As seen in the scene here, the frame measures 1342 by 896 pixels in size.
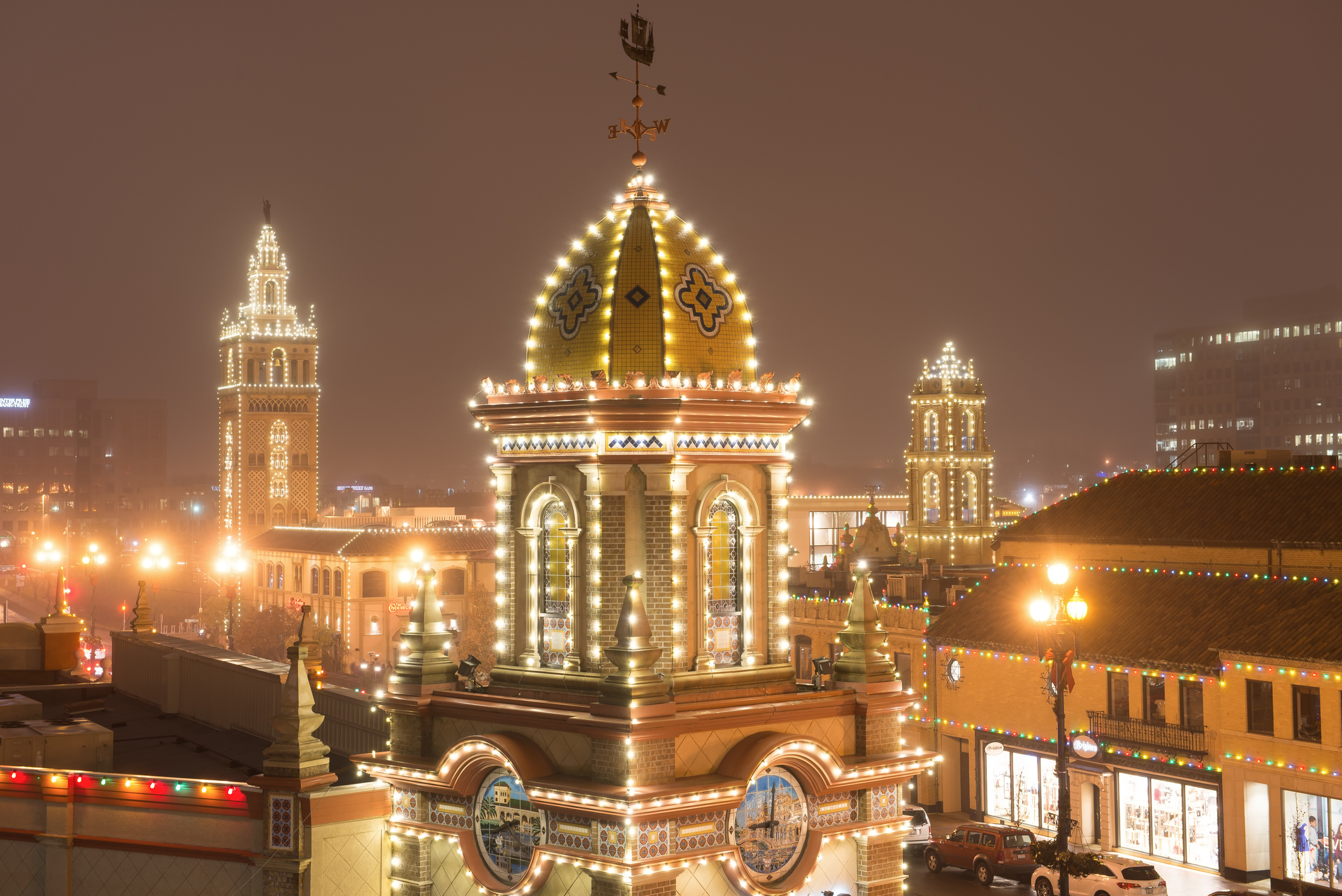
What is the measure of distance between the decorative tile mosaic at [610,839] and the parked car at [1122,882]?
2157 cm

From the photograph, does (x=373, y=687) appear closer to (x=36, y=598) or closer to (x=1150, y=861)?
(x=1150, y=861)

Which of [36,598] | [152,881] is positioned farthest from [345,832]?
[36,598]

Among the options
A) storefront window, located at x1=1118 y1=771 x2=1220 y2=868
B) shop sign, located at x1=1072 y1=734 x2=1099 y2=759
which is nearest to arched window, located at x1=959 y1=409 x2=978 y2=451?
storefront window, located at x1=1118 y1=771 x2=1220 y2=868

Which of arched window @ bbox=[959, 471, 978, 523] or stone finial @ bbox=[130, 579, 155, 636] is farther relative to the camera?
arched window @ bbox=[959, 471, 978, 523]

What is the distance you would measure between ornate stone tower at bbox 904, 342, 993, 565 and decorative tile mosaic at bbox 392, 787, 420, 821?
7641 cm

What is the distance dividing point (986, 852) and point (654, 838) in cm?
2693

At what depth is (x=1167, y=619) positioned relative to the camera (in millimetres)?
44438

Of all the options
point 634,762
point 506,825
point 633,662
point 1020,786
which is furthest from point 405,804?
point 1020,786

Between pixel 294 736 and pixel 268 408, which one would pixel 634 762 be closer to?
pixel 294 736

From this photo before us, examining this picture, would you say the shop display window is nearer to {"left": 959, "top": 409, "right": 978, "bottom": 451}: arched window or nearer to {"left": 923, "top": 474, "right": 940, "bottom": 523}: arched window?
{"left": 959, "top": 409, "right": 978, "bottom": 451}: arched window

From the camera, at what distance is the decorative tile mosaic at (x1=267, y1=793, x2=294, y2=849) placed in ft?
62.5

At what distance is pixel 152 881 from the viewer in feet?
65.7

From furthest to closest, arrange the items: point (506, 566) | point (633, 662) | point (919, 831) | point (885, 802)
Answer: point (919, 831)
point (506, 566)
point (885, 802)
point (633, 662)

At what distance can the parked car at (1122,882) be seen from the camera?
35.9 meters
